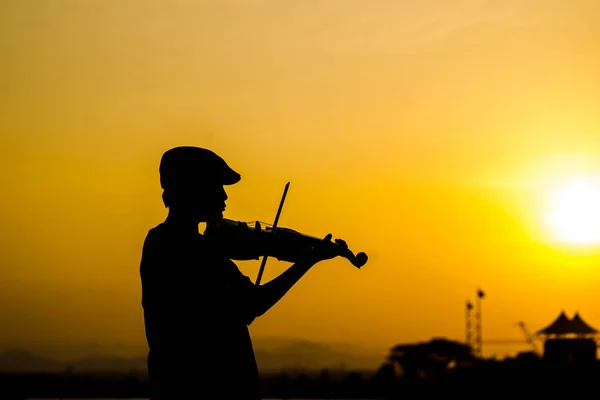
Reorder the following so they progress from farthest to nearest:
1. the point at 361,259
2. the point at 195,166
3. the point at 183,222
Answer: the point at 361,259 → the point at 183,222 → the point at 195,166

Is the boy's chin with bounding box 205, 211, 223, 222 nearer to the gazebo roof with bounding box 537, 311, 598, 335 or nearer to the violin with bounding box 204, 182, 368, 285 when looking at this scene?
the violin with bounding box 204, 182, 368, 285

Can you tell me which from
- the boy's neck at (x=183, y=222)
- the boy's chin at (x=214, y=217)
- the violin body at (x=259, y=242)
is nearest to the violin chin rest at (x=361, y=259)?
the violin body at (x=259, y=242)

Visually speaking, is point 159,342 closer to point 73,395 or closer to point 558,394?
point 558,394

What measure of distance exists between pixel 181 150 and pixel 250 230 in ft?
2.26

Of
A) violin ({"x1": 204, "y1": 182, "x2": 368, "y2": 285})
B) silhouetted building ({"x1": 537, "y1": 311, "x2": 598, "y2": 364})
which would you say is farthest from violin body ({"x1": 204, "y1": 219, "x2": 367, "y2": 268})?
silhouetted building ({"x1": 537, "y1": 311, "x2": 598, "y2": 364})

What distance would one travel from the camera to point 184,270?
7.76 metres

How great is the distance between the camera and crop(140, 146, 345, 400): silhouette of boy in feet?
25.1

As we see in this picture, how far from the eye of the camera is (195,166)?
7.83 metres

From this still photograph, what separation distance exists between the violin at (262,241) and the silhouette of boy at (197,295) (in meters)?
0.13

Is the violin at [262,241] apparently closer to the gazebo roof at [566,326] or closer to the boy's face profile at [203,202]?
the boy's face profile at [203,202]

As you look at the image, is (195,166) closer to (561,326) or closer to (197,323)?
(197,323)

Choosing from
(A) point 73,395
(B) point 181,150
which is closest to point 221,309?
(B) point 181,150

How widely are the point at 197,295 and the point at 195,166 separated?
78 centimetres

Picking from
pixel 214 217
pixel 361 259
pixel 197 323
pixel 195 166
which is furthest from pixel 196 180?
pixel 361 259
